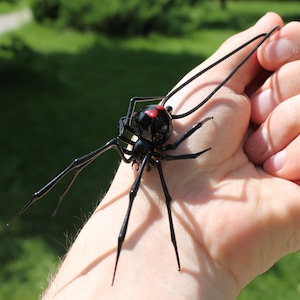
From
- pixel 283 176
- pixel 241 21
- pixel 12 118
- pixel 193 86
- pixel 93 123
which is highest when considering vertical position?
pixel 193 86

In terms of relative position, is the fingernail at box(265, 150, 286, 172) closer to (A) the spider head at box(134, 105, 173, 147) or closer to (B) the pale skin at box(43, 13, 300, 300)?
(B) the pale skin at box(43, 13, 300, 300)

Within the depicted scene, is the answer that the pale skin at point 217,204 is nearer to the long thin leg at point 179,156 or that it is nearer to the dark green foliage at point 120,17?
the long thin leg at point 179,156

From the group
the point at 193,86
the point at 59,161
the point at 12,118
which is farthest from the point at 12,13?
the point at 193,86

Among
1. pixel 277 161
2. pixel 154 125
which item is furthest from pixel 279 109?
pixel 154 125

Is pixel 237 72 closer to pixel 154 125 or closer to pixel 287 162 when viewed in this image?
pixel 287 162

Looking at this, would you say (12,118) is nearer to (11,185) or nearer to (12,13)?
(11,185)

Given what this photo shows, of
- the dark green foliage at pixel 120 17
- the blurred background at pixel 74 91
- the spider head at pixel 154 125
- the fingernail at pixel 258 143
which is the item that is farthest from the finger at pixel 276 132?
the dark green foliage at pixel 120 17

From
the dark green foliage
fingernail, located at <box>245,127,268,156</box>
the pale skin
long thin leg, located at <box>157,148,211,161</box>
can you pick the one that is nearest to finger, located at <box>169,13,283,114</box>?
the pale skin
